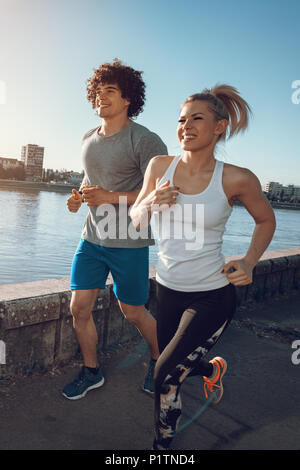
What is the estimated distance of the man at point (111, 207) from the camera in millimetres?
2674

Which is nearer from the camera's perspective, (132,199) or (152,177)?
(152,177)

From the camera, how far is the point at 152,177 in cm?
224

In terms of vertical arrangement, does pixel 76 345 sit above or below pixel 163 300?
below

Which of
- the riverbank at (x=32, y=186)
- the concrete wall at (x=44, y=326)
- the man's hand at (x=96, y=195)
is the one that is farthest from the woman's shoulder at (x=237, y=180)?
the riverbank at (x=32, y=186)

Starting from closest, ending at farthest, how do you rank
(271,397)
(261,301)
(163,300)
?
(163,300), (271,397), (261,301)

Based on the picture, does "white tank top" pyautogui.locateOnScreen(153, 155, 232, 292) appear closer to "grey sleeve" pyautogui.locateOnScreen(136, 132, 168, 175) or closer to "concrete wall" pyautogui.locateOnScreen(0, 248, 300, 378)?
"grey sleeve" pyautogui.locateOnScreen(136, 132, 168, 175)

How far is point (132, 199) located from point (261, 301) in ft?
11.0

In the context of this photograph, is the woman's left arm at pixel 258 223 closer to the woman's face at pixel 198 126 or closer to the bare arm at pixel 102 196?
the woman's face at pixel 198 126

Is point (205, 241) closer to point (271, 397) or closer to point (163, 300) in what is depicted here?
point (163, 300)

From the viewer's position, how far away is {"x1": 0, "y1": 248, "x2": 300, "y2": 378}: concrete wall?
9.17ft

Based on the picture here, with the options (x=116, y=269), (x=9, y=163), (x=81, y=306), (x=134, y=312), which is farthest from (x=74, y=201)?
(x=9, y=163)

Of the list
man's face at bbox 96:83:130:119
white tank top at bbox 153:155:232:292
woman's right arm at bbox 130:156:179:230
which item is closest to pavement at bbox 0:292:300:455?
white tank top at bbox 153:155:232:292

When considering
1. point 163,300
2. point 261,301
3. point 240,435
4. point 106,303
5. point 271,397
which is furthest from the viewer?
point 261,301

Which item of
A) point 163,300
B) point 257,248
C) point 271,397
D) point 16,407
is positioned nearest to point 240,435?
point 271,397
